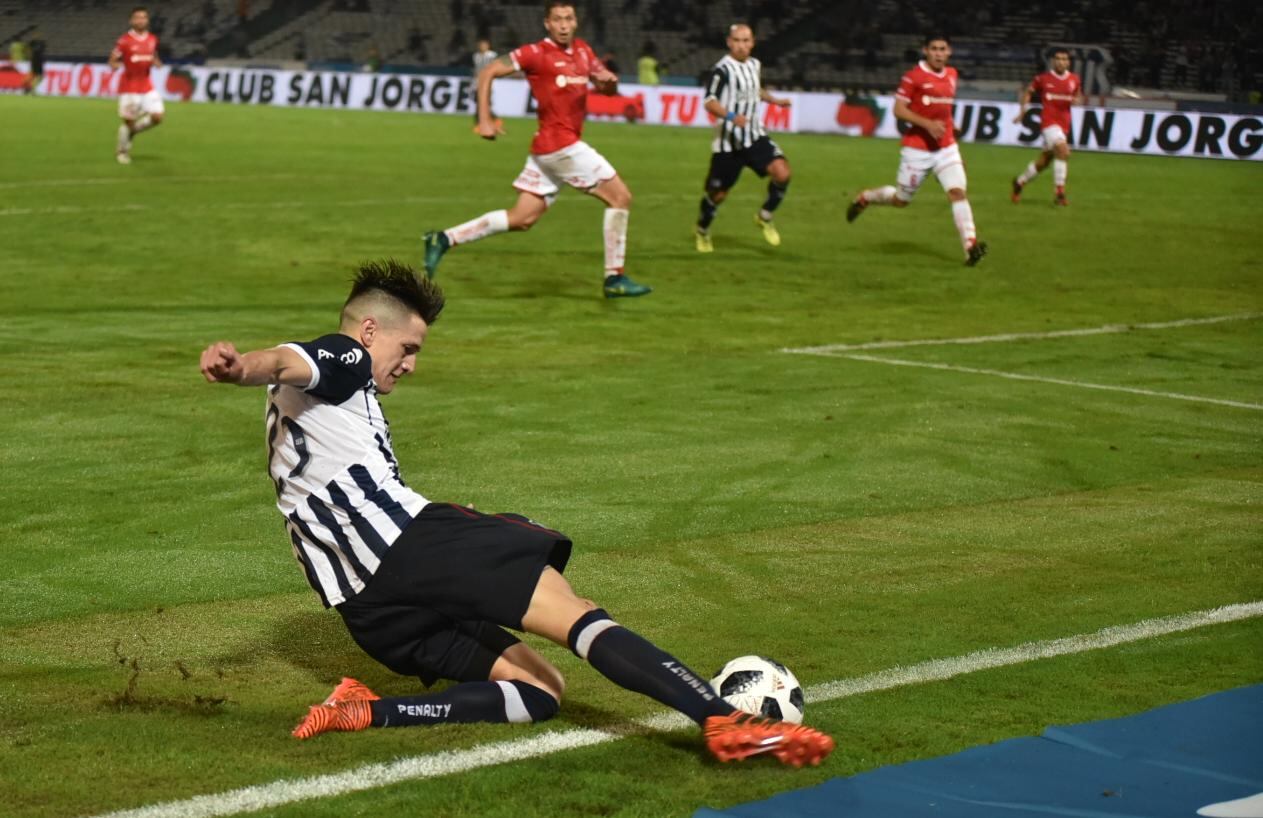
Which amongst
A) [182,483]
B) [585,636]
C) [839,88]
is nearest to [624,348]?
[182,483]

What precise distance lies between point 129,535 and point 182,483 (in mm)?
1058

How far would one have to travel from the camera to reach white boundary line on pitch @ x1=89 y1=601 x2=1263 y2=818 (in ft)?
14.5

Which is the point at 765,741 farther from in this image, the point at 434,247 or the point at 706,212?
the point at 706,212

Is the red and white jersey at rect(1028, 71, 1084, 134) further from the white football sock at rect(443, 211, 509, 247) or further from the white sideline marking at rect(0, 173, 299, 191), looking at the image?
the white football sock at rect(443, 211, 509, 247)

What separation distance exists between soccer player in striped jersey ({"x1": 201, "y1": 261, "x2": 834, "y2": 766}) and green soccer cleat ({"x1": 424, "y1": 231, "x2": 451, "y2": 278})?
10010 millimetres

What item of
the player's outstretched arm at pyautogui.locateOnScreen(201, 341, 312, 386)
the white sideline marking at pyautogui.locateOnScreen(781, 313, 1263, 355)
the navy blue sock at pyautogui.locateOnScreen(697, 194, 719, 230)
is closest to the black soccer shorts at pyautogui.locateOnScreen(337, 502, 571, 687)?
the player's outstretched arm at pyautogui.locateOnScreen(201, 341, 312, 386)

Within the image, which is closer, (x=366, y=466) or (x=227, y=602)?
(x=366, y=466)

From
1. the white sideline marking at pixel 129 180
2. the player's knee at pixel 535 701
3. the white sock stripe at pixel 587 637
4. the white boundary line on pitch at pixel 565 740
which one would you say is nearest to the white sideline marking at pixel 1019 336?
the white boundary line on pitch at pixel 565 740

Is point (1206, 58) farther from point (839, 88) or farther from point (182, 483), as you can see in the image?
point (182, 483)

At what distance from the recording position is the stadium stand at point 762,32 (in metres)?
47.5

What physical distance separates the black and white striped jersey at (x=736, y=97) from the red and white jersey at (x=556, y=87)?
3809 mm

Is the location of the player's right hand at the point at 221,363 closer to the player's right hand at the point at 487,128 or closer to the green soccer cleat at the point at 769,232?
the player's right hand at the point at 487,128

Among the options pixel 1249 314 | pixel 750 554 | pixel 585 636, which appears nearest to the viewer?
pixel 585 636

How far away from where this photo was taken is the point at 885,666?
5738 millimetres
